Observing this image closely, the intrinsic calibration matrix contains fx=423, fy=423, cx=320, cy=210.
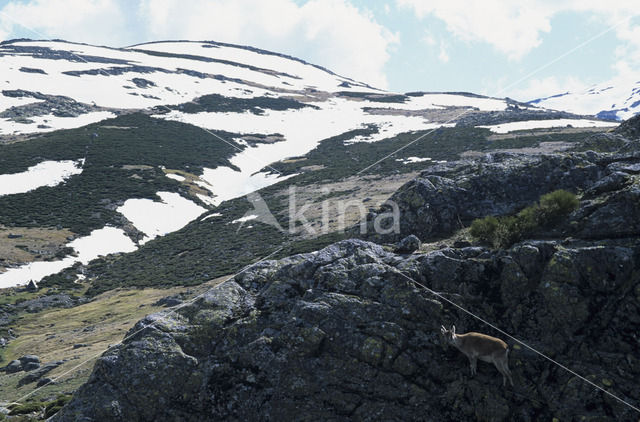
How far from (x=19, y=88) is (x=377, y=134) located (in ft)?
385

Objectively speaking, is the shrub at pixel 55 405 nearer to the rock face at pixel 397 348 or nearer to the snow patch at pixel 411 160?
the rock face at pixel 397 348

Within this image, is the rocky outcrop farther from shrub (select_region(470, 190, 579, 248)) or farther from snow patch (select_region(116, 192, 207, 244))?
snow patch (select_region(116, 192, 207, 244))

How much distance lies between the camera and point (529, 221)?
1000 centimetres

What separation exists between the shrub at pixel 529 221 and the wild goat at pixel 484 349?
8.77 ft

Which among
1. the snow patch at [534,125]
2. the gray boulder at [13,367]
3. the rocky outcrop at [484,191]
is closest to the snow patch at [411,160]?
the snow patch at [534,125]

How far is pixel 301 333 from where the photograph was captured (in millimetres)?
9086

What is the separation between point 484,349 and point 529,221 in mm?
3630

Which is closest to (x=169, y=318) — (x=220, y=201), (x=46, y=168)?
(x=220, y=201)

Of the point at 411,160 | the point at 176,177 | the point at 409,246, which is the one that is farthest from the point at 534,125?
the point at 409,246

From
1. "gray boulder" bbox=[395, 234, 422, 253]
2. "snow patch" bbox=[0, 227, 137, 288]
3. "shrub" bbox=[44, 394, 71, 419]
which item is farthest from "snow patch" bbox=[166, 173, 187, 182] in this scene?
"gray boulder" bbox=[395, 234, 422, 253]

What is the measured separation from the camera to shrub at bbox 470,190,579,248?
9.91 metres

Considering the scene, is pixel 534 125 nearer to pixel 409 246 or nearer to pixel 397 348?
pixel 409 246

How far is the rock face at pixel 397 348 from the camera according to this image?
7.75 m

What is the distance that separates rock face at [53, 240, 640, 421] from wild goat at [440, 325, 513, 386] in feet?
1.01
